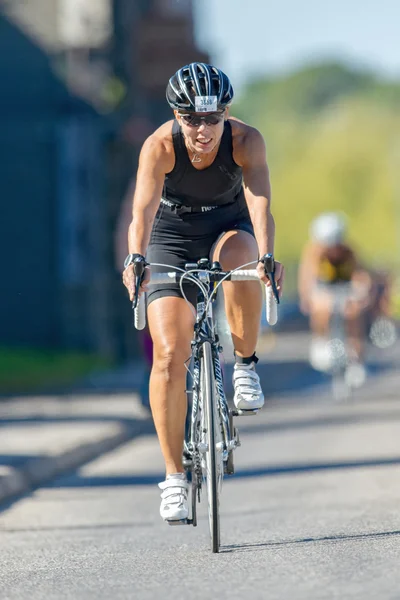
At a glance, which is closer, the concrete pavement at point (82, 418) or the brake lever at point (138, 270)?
the brake lever at point (138, 270)

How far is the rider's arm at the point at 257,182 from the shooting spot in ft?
23.2

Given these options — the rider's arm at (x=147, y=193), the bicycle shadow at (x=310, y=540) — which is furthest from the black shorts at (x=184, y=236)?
the bicycle shadow at (x=310, y=540)

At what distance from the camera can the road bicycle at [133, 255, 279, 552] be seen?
684 centimetres

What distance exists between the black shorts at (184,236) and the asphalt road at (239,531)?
4.25ft

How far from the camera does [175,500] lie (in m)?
7.07

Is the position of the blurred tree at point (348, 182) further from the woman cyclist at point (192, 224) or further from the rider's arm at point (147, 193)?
the rider's arm at point (147, 193)

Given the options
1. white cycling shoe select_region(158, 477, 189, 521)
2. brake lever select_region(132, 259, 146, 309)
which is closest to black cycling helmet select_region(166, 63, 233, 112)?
brake lever select_region(132, 259, 146, 309)

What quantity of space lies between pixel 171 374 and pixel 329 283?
9450 millimetres

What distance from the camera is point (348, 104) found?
455ft

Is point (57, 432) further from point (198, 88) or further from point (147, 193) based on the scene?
point (198, 88)

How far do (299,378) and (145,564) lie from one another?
16684mm

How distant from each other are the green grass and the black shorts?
11572mm

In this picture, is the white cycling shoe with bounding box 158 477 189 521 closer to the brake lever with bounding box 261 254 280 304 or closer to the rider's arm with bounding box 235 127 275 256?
the brake lever with bounding box 261 254 280 304

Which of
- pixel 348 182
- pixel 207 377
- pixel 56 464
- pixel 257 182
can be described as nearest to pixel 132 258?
pixel 207 377
